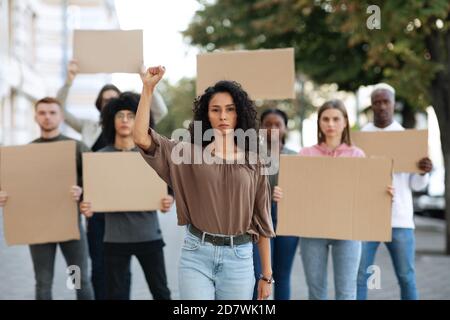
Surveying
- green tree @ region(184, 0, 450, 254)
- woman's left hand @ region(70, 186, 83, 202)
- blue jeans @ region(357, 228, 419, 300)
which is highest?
green tree @ region(184, 0, 450, 254)

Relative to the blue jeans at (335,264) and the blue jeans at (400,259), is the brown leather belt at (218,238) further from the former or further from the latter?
the blue jeans at (400,259)

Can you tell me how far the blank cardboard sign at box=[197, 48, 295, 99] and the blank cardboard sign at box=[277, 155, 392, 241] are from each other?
1.67 feet

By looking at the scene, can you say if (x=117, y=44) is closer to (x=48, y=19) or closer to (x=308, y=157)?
(x=308, y=157)

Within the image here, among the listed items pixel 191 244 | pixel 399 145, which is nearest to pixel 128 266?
pixel 191 244

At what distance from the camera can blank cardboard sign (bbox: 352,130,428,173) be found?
5578 millimetres

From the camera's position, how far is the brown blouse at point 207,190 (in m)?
3.54

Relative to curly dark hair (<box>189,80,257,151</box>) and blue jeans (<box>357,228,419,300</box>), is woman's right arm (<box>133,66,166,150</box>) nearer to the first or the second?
curly dark hair (<box>189,80,257,151</box>)

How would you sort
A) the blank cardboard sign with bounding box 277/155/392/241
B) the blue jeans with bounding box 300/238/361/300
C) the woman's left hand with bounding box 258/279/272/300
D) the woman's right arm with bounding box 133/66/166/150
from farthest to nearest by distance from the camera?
the blue jeans with bounding box 300/238/361/300
the blank cardboard sign with bounding box 277/155/392/241
the woman's left hand with bounding box 258/279/272/300
the woman's right arm with bounding box 133/66/166/150

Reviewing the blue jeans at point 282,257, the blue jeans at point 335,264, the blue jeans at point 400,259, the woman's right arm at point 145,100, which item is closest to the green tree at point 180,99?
the blue jeans at point 282,257

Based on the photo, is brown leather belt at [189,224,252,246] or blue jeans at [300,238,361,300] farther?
blue jeans at [300,238,361,300]

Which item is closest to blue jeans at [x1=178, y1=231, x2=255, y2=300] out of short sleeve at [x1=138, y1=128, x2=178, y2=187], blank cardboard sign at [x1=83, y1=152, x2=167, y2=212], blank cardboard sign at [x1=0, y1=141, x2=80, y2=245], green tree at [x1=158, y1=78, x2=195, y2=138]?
short sleeve at [x1=138, y1=128, x2=178, y2=187]

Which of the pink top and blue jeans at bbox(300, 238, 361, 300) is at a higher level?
the pink top

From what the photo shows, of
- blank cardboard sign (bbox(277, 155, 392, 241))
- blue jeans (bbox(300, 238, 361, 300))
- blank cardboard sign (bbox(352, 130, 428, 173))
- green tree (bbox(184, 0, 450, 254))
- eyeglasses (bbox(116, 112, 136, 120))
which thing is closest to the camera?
blank cardboard sign (bbox(277, 155, 392, 241))
